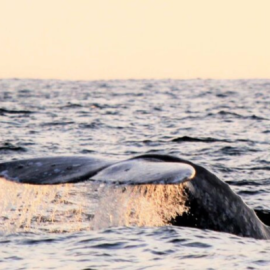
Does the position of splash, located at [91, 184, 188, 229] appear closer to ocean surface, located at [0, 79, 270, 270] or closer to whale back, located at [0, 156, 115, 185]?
ocean surface, located at [0, 79, 270, 270]

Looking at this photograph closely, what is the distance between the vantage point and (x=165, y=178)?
4.66 m

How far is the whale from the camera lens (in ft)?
15.9

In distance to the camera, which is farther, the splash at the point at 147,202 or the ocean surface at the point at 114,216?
the ocean surface at the point at 114,216

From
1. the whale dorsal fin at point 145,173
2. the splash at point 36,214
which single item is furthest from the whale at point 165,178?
the splash at point 36,214

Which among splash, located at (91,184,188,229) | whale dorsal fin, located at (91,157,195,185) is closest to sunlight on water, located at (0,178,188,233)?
splash, located at (91,184,188,229)

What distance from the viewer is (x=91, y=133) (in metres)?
21.0

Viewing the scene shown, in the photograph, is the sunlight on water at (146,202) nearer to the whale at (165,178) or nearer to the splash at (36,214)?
the whale at (165,178)

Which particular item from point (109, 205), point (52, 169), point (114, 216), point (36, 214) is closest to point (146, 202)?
point (109, 205)

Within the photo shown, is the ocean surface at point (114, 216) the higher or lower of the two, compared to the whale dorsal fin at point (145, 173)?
lower

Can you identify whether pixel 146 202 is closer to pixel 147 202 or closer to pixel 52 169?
pixel 147 202

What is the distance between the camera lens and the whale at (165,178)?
4848 millimetres

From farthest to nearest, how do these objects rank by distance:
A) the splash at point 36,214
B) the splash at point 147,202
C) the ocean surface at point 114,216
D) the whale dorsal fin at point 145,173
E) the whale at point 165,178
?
the ocean surface at point 114,216 < the splash at point 147,202 < the splash at point 36,214 < the whale at point 165,178 < the whale dorsal fin at point 145,173

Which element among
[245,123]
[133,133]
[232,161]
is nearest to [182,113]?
[245,123]

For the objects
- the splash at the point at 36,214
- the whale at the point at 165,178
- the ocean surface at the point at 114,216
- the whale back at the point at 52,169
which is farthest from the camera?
the ocean surface at the point at 114,216
